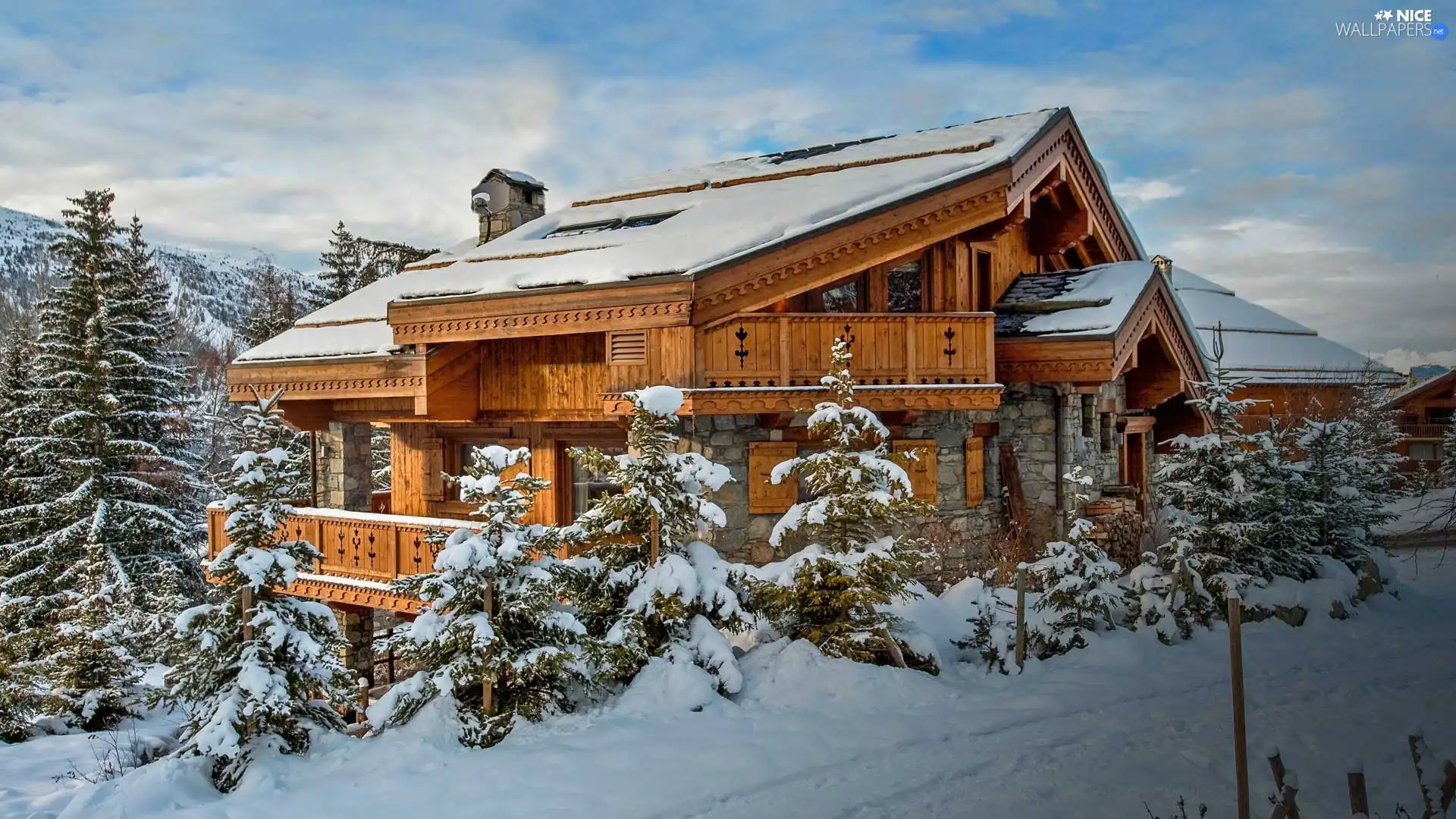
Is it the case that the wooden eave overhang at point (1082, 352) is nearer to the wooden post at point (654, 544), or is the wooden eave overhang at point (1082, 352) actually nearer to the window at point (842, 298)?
the window at point (842, 298)

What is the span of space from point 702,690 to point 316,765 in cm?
304

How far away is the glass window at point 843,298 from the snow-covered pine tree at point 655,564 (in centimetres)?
528

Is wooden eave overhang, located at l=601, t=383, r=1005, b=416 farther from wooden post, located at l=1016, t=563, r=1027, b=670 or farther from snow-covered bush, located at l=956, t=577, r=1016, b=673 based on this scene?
wooden post, located at l=1016, t=563, r=1027, b=670

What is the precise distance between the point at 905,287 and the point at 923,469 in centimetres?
276

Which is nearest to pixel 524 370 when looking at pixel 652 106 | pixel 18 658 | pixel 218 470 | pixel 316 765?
pixel 652 106

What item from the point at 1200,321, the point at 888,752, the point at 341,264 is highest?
the point at 341,264

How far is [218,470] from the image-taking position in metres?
36.3

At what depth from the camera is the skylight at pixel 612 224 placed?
A: 53.5 ft

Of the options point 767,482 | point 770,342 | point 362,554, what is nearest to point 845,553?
point 767,482

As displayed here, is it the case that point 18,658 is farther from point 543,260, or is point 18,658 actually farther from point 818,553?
point 818,553

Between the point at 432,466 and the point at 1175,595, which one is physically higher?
the point at 432,466

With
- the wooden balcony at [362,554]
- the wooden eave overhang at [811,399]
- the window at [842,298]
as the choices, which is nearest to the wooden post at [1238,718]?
the wooden eave overhang at [811,399]

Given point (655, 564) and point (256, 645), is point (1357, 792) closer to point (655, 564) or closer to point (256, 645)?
point (655, 564)

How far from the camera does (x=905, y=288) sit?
1446cm
